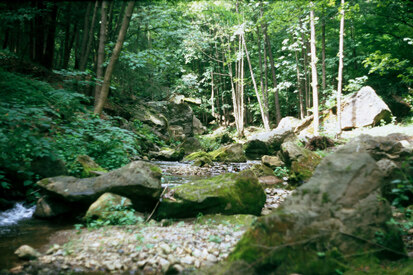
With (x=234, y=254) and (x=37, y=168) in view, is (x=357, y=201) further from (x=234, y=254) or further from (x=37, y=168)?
(x=37, y=168)

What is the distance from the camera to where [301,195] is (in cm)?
274

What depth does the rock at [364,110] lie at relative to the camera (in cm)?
1386

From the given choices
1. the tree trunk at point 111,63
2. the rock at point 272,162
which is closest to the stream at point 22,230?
the tree trunk at point 111,63

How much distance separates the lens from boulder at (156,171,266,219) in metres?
4.47

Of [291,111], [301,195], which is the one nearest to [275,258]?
[301,195]

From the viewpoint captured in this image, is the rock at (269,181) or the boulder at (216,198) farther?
the rock at (269,181)

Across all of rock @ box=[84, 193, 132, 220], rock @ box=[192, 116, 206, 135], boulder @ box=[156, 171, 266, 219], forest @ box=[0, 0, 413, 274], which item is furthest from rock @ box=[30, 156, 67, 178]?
rock @ box=[192, 116, 206, 135]

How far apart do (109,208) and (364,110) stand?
16.1m

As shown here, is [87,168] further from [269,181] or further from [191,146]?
[191,146]

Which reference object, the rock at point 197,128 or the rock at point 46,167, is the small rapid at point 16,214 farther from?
the rock at point 197,128

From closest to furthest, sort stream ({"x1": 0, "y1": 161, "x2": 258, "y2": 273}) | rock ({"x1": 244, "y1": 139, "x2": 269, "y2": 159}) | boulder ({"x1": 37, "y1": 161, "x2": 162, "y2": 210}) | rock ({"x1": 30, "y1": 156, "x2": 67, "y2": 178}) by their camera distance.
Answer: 1. stream ({"x1": 0, "y1": 161, "x2": 258, "y2": 273})
2. boulder ({"x1": 37, "y1": 161, "x2": 162, "y2": 210})
3. rock ({"x1": 30, "y1": 156, "x2": 67, "y2": 178})
4. rock ({"x1": 244, "y1": 139, "x2": 269, "y2": 159})


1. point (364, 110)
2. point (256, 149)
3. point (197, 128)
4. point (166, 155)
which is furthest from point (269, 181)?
point (197, 128)

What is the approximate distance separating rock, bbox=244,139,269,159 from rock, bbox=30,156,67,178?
36.2ft

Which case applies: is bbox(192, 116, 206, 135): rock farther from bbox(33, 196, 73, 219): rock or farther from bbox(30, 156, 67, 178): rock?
bbox(33, 196, 73, 219): rock
